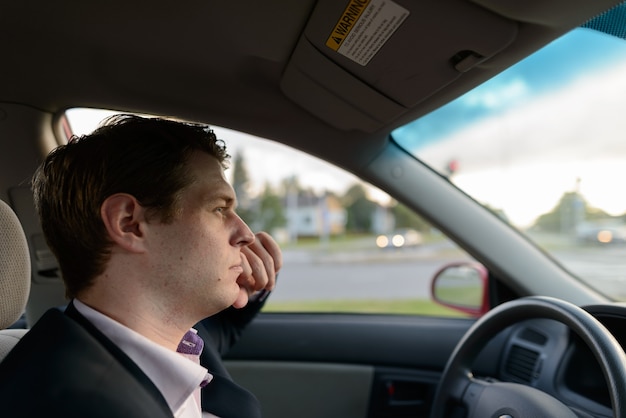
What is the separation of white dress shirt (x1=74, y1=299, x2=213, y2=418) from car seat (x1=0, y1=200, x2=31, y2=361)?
385 millimetres

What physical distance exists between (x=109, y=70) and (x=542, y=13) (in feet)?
4.56

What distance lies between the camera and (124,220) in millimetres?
1437

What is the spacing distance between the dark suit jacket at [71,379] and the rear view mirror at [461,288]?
186 centimetres

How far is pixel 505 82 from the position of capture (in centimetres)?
210

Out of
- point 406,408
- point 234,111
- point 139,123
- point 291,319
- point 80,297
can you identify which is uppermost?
point 234,111

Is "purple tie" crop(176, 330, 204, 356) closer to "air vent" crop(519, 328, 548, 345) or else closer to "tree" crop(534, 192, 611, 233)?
"air vent" crop(519, 328, 548, 345)

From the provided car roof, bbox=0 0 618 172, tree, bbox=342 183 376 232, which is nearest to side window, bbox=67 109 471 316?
tree, bbox=342 183 376 232

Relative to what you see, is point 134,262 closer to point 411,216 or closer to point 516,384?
point 516,384

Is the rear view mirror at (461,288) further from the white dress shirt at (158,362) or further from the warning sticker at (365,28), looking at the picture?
the white dress shirt at (158,362)

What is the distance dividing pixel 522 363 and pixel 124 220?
1.67 metres

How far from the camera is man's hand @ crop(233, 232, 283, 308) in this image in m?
1.94

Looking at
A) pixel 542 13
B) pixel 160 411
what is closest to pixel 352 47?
pixel 542 13

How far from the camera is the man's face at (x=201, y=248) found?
143cm

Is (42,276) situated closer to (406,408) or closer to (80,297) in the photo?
(80,297)
